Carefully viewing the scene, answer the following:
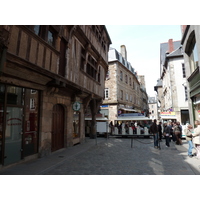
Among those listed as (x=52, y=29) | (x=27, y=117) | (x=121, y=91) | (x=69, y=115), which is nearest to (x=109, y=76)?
(x=121, y=91)

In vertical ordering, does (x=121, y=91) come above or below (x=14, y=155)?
above

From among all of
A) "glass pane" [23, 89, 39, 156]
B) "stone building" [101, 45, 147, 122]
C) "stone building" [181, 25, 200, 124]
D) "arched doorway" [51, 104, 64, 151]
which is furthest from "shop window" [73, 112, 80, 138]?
"stone building" [101, 45, 147, 122]

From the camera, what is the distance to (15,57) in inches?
167

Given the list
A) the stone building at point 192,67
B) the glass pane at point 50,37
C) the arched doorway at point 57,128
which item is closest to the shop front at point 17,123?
the arched doorway at point 57,128

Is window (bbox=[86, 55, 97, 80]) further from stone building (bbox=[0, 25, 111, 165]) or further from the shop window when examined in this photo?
the shop window

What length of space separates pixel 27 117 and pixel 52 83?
1.65 metres

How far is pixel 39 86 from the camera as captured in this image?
20.6 feet

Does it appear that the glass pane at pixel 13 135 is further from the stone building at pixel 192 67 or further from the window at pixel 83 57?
the stone building at pixel 192 67

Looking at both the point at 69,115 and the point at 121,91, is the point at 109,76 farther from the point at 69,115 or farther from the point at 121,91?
the point at 69,115

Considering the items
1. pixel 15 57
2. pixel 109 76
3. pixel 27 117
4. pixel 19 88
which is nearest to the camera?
pixel 15 57

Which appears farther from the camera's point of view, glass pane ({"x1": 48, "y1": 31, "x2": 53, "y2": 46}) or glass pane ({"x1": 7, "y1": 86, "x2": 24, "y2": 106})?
glass pane ({"x1": 48, "y1": 31, "x2": 53, "y2": 46})

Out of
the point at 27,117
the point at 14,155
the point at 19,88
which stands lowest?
the point at 14,155

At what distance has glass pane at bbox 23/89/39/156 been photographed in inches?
231

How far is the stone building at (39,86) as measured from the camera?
15.4ft
